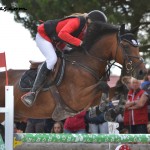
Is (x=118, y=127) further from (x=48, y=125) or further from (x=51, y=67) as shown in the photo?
(x=51, y=67)

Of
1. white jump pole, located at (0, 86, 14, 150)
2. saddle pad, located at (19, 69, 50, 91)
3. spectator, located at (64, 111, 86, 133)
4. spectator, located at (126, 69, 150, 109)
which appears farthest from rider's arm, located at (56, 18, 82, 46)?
spectator, located at (64, 111, 86, 133)

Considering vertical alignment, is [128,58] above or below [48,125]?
above

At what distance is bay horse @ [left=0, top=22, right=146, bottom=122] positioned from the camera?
8031 mm

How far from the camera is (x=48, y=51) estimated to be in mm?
8148

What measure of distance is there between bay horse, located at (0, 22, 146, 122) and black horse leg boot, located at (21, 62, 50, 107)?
0.66 feet

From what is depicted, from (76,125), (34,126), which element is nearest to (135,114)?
(76,125)

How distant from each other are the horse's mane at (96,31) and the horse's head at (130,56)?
0.55 feet

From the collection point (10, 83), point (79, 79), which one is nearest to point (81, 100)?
point (79, 79)

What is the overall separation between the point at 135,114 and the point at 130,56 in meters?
1.82

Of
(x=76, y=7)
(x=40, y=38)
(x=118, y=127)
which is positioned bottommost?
(x=118, y=127)

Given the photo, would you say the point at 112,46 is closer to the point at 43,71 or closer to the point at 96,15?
the point at 96,15

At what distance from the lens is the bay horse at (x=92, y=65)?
26.3 feet

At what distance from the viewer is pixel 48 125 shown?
10742 millimetres

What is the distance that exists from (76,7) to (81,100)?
6221mm
